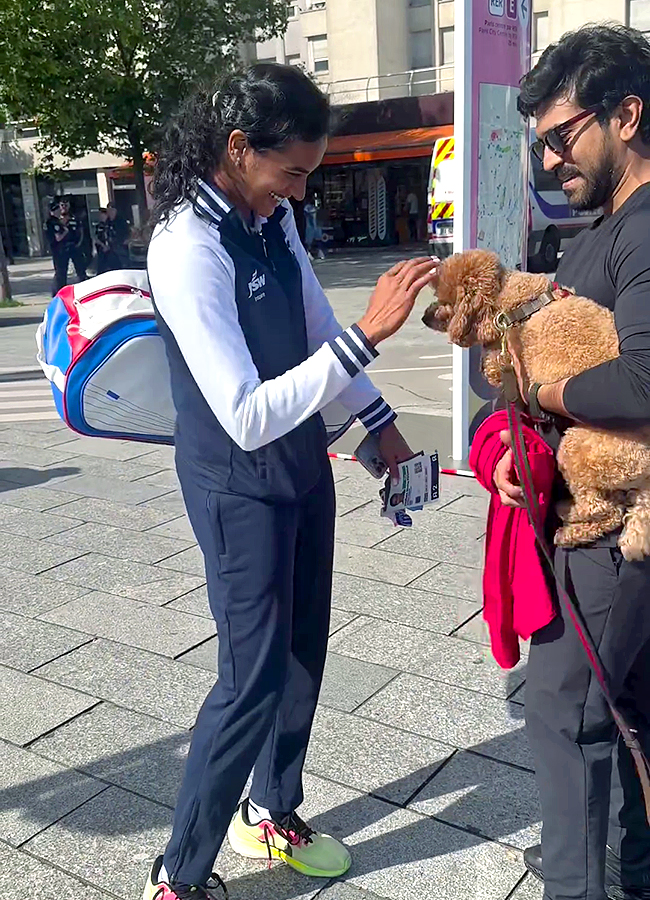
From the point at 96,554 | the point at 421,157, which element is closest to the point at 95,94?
the point at 421,157

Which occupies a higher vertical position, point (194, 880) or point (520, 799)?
point (194, 880)

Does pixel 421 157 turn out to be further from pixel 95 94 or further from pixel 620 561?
pixel 620 561

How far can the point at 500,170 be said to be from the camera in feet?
19.3

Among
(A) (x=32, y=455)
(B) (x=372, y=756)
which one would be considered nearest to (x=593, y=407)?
(B) (x=372, y=756)

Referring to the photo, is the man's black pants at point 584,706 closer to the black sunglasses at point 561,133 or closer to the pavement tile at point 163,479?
the black sunglasses at point 561,133

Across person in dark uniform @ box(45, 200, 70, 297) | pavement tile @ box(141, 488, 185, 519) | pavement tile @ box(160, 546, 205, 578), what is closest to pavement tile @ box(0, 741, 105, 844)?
pavement tile @ box(160, 546, 205, 578)

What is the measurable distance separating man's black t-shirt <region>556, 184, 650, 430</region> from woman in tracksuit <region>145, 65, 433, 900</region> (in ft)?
1.21

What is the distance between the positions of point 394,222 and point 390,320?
30.0 m

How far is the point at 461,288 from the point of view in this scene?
1899 millimetres

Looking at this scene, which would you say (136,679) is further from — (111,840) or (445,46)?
(445,46)

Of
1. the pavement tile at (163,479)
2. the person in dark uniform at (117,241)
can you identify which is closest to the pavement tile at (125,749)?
the pavement tile at (163,479)

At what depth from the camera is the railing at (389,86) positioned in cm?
3012

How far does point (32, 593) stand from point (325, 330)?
2.52 m

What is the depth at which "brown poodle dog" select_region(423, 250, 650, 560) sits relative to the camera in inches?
71.0
